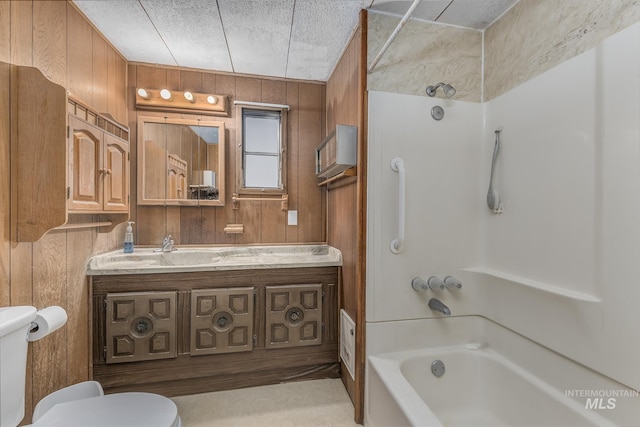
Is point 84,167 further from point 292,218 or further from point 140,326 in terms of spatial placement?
point 292,218

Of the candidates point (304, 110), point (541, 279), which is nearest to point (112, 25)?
point (304, 110)

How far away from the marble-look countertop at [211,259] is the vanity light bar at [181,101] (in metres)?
1.06

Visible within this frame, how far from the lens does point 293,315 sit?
190 centimetres

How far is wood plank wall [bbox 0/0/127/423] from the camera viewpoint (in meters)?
1.13

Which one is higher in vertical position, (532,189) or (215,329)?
(532,189)

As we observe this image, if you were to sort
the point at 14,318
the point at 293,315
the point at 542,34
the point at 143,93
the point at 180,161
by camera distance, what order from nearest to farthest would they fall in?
the point at 14,318 → the point at 542,34 → the point at 293,315 → the point at 143,93 → the point at 180,161

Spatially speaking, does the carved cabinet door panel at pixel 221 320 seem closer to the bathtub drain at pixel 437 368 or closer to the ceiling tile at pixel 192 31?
the bathtub drain at pixel 437 368

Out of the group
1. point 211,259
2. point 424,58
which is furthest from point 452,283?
point 211,259

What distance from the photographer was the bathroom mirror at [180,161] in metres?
2.11

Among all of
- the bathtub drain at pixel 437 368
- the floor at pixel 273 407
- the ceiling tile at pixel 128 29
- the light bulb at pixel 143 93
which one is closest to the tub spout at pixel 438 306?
the bathtub drain at pixel 437 368

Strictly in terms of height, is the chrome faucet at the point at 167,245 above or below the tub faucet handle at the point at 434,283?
above

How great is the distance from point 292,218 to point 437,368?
144 cm

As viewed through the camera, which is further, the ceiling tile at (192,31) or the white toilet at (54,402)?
the ceiling tile at (192,31)

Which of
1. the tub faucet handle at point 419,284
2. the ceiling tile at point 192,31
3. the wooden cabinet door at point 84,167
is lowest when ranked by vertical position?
the tub faucet handle at point 419,284
